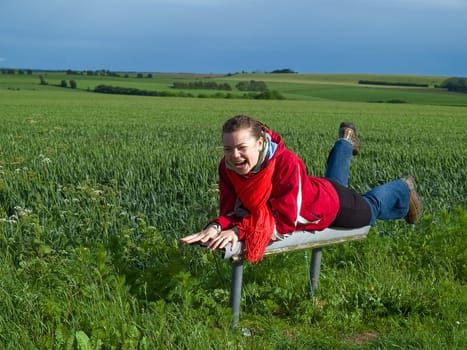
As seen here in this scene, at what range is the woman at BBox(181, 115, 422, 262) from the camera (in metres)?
3.36

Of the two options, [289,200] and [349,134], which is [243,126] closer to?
[289,200]

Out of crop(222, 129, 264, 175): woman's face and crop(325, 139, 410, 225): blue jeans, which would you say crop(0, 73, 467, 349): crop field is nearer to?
crop(325, 139, 410, 225): blue jeans

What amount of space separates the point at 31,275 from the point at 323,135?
45.3 ft

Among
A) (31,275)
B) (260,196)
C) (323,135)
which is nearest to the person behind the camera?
(260,196)

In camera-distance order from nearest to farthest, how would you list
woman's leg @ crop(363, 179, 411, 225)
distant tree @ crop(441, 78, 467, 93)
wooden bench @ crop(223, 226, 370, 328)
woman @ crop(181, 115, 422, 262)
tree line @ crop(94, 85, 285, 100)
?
woman @ crop(181, 115, 422, 262)
wooden bench @ crop(223, 226, 370, 328)
woman's leg @ crop(363, 179, 411, 225)
tree line @ crop(94, 85, 285, 100)
distant tree @ crop(441, 78, 467, 93)

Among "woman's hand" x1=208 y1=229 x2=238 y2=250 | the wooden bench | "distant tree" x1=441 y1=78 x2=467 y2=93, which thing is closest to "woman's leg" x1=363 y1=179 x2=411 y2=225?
the wooden bench

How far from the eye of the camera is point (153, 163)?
8.07 meters

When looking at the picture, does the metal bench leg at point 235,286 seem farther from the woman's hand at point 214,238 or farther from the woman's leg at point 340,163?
the woman's leg at point 340,163

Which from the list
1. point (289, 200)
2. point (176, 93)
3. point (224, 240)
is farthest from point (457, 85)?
point (224, 240)

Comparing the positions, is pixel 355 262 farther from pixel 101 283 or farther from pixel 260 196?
pixel 101 283

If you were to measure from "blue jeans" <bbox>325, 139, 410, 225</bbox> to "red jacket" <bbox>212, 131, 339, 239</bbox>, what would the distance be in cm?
66

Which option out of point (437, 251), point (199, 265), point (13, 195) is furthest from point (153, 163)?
point (437, 251)

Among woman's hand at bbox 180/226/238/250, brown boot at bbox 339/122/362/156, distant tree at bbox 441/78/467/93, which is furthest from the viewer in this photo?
distant tree at bbox 441/78/467/93

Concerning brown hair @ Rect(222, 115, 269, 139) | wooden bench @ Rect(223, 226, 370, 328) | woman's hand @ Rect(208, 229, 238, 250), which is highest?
brown hair @ Rect(222, 115, 269, 139)
